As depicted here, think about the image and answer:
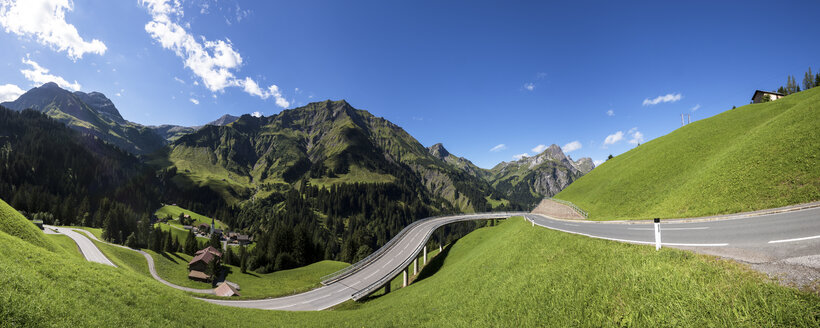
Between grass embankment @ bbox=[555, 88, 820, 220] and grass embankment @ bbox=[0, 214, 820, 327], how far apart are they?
14797mm

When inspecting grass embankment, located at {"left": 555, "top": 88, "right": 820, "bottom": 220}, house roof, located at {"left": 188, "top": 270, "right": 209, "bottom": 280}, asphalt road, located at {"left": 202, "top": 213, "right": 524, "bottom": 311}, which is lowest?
house roof, located at {"left": 188, "top": 270, "right": 209, "bottom": 280}

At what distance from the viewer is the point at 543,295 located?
9555 mm

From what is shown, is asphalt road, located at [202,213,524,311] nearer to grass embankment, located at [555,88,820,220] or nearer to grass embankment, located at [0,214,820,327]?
grass embankment, located at [0,214,820,327]

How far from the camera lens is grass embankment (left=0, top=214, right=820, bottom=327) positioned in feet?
18.0

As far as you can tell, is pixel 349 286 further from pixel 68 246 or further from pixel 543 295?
pixel 68 246

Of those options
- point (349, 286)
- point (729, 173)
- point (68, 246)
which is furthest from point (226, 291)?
point (729, 173)

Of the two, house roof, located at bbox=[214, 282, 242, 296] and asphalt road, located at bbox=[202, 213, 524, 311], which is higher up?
asphalt road, located at bbox=[202, 213, 524, 311]

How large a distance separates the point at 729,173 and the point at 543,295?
2781cm

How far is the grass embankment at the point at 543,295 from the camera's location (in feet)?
18.0

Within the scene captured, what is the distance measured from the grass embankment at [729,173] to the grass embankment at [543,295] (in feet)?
48.5

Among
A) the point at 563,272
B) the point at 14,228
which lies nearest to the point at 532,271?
the point at 563,272

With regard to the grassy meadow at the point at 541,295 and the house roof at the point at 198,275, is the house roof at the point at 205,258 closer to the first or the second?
the house roof at the point at 198,275

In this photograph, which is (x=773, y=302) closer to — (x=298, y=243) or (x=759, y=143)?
(x=759, y=143)

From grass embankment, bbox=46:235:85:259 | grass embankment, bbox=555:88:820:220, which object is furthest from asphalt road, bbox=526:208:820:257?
grass embankment, bbox=46:235:85:259
